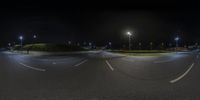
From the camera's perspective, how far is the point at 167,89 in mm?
6082

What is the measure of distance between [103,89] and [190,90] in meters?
2.48

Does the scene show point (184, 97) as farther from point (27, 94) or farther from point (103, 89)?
point (27, 94)

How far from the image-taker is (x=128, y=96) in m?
5.26

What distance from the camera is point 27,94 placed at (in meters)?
5.50

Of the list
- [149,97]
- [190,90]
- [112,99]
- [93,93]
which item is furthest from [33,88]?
[190,90]

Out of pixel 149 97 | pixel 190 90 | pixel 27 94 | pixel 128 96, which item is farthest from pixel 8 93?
pixel 190 90

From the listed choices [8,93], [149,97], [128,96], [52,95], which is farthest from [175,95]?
[8,93]

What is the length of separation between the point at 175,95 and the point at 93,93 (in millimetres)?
2130

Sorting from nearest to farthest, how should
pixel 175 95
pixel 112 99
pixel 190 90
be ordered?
1. pixel 112 99
2. pixel 175 95
3. pixel 190 90

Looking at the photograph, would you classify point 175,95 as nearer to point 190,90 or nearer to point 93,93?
point 190,90

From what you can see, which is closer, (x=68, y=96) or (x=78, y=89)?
(x=68, y=96)

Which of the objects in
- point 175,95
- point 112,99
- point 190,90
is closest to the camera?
point 112,99

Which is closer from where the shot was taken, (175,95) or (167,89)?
(175,95)

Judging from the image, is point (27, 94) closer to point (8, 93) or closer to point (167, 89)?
point (8, 93)
